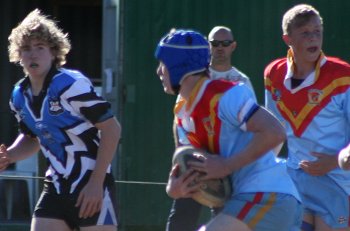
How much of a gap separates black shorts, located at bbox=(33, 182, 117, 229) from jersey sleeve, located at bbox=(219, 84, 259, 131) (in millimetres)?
1151

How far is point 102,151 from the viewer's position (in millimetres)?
5531

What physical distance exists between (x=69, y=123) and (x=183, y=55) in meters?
0.97

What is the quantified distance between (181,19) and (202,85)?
5371mm

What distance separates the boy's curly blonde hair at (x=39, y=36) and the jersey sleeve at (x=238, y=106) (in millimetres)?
1345

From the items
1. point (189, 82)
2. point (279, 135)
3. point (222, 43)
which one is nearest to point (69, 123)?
point (189, 82)

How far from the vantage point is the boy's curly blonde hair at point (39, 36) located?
574 centimetres

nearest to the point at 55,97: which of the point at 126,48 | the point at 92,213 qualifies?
the point at 92,213

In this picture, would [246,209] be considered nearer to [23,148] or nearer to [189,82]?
[189,82]

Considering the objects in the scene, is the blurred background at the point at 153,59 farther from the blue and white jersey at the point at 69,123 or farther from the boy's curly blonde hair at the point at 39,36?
the blue and white jersey at the point at 69,123

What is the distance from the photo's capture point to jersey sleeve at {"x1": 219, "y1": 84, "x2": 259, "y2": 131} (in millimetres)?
4750

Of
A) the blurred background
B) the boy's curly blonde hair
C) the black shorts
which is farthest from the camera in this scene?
the blurred background

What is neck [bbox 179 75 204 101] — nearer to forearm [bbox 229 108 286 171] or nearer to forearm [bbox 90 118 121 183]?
forearm [bbox 229 108 286 171]

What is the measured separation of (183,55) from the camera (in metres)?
4.90

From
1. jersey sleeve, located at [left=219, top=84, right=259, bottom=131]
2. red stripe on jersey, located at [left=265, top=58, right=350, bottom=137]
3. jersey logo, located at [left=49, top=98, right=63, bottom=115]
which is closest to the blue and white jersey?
jersey logo, located at [left=49, top=98, right=63, bottom=115]
